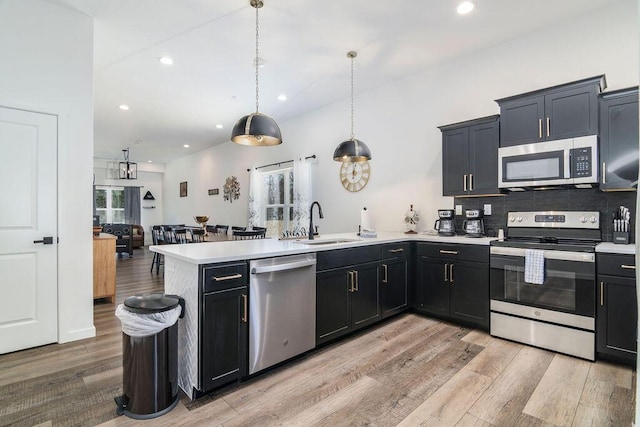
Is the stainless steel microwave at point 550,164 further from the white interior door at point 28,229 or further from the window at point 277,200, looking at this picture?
the white interior door at point 28,229

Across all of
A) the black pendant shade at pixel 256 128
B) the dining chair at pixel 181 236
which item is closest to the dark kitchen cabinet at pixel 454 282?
the black pendant shade at pixel 256 128

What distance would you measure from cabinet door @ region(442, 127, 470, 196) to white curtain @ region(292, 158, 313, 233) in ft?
8.52

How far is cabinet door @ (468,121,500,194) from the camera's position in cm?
333

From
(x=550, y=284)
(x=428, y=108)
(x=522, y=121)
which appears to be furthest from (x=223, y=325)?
(x=428, y=108)

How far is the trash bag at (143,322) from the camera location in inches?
73.1

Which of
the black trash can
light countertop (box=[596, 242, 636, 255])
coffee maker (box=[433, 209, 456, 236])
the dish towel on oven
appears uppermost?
coffee maker (box=[433, 209, 456, 236])

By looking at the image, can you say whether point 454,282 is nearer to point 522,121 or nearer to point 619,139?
point 522,121

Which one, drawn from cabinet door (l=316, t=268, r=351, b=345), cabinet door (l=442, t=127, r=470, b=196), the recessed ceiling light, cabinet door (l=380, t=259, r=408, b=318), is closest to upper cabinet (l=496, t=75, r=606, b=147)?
cabinet door (l=442, t=127, r=470, b=196)

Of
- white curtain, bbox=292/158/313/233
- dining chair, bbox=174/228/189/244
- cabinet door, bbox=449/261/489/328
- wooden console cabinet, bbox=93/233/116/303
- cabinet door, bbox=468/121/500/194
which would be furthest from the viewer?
white curtain, bbox=292/158/313/233

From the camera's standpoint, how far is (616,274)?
244 centimetres

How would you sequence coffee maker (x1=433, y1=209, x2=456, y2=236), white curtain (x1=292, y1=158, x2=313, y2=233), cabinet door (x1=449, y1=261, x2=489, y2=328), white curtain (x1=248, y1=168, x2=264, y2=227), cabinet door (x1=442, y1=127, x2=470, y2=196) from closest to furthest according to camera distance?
cabinet door (x1=449, y1=261, x2=489, y2=328), cabinet door (x1=442, y1=127, x2=470, y2=196), coffee maker (x1=433, y1=209, x2=456, y2=236), white curtain (x1=292, y1=158, x2=313, y2=233), white curtain (x1=248, y1=168, x2=264, y2=227)

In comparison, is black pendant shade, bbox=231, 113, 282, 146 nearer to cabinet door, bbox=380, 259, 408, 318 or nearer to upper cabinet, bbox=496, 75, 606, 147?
cabinet door, bbox=380, 259, 408, 318

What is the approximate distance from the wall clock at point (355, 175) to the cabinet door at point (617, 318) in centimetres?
308

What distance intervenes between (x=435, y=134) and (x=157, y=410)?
4007 mm
